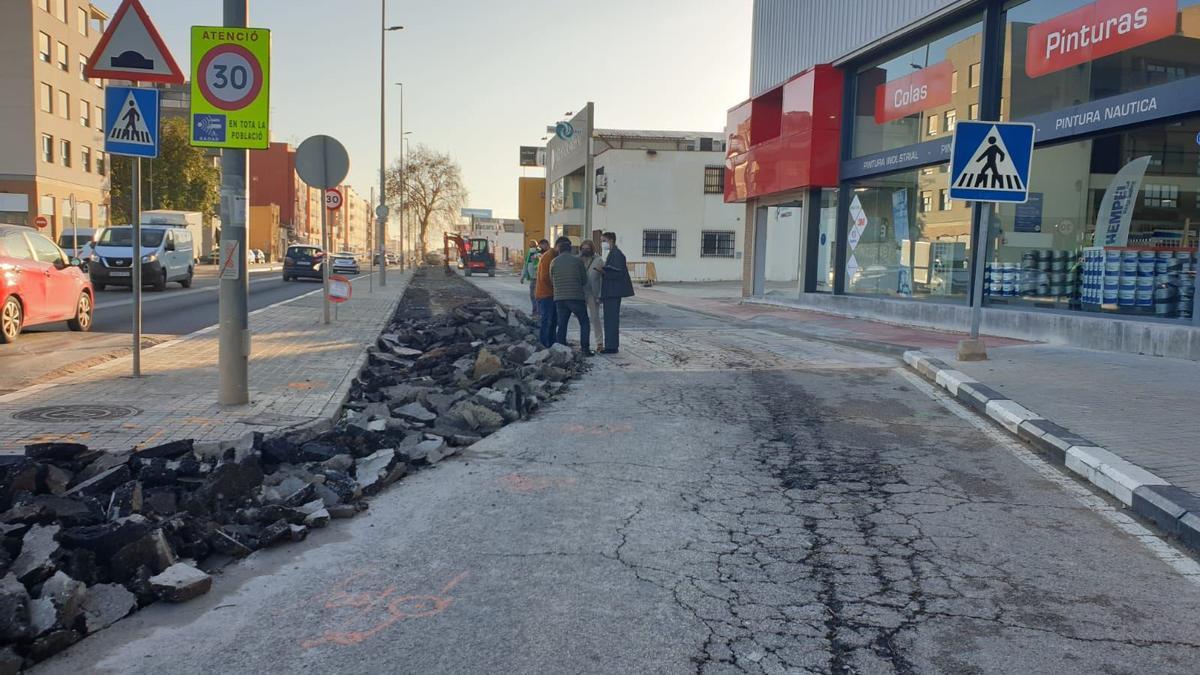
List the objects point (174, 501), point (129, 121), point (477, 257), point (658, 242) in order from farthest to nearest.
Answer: point (477, 257)
point (658, 242)
point (129, 121)
point (174, 501)

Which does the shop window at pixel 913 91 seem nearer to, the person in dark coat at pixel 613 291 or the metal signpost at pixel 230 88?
the person in dark coat at pixel 613 291

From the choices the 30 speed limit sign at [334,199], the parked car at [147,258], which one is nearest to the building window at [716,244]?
the parked car at [147,258]

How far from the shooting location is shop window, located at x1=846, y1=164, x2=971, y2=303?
1709cm

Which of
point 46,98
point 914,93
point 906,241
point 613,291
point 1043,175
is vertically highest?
point 46,98

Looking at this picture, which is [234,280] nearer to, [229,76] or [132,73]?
[229,76]

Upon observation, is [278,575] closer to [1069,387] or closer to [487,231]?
[1069,387]

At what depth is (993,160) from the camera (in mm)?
10633

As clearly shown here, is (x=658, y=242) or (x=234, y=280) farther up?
(x=658, y=242)

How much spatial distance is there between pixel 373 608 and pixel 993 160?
9613 millimetres

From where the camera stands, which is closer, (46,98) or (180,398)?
(180,398)

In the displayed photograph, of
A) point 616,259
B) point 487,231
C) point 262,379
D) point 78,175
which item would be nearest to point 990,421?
point 616,259

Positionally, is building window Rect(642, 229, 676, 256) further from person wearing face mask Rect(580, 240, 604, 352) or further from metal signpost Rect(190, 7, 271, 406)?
metal signpost Rect(190, 7, 271, 406)

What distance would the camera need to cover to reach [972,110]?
1655cm

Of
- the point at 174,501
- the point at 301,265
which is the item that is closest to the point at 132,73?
the point at 174,501
